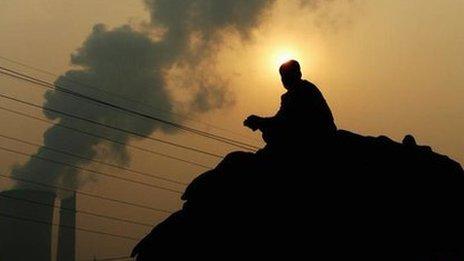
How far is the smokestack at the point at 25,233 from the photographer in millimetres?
180500

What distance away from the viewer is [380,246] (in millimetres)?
7277

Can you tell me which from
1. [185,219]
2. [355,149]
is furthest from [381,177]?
[185,219]

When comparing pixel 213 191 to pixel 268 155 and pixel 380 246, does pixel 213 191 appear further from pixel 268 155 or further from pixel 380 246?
pixel 380 246

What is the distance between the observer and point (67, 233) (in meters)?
176

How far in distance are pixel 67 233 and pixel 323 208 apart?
179m

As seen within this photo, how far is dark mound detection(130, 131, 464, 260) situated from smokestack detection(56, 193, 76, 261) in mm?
164646

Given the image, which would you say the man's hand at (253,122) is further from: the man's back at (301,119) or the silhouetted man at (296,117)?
the man's back at (301,119)

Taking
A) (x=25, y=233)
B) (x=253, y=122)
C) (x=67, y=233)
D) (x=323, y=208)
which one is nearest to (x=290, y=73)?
(x=253, y=122)

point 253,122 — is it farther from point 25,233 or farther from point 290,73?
point 25,233

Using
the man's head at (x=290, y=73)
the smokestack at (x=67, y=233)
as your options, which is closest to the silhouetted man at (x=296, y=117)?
the man's head at (x=290, y=73)

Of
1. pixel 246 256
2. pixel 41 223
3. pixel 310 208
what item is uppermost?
→ pixel 41 223

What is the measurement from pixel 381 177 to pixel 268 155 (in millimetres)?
1505

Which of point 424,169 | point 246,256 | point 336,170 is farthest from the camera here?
point 424,169

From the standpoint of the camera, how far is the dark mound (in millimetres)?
7129
